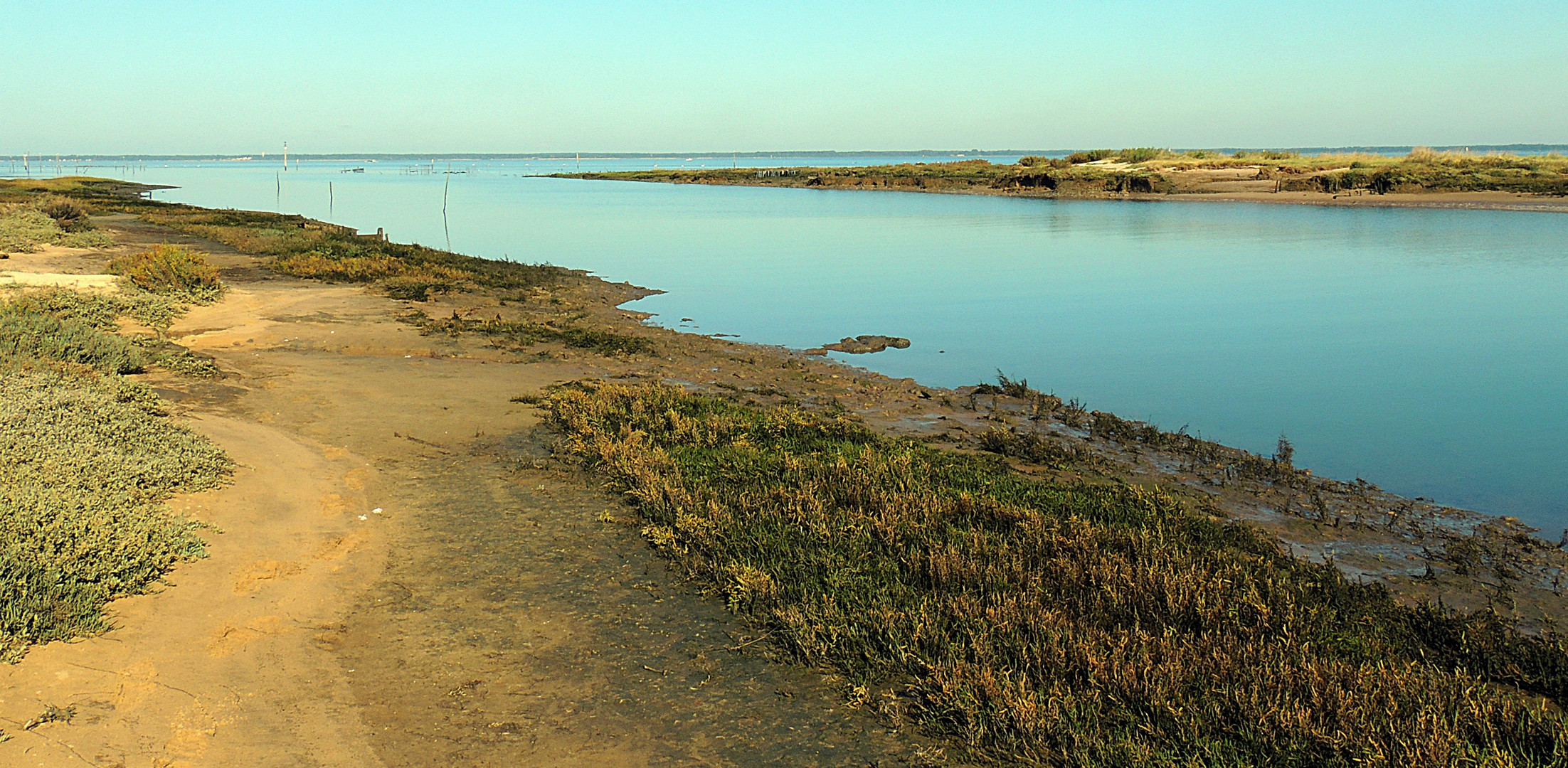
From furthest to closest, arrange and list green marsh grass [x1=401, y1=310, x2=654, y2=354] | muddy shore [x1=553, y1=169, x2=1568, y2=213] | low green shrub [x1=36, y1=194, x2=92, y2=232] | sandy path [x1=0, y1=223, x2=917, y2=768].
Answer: muddy shore [x1=553, y1=169, x2=1568, y2=213], low green shrub [x1=36, y1=194, x2=92, y2=232], green marsh grass [x1=401, y1=310, x2=654, y2=354], sandy path [x1=0, y1=223, x2=917, y2=768]

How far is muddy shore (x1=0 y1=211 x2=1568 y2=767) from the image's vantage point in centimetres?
516

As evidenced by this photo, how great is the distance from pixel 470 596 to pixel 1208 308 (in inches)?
873

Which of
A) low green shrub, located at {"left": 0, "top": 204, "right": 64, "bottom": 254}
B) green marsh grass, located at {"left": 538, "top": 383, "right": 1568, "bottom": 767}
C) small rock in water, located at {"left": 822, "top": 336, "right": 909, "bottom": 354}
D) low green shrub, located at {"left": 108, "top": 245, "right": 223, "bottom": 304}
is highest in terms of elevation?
low green shrub, located at {"left": 0, "top": 204, "right": 64, "bottom": 254}

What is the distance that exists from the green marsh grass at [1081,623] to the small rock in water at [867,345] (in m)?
9.64

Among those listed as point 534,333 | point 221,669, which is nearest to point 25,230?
point 534,333

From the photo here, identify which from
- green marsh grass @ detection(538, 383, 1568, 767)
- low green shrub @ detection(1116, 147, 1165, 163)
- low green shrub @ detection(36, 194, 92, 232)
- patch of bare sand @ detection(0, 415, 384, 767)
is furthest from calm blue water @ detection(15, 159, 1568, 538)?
low green shrub @ detection(1116, 147, 1165, 163)

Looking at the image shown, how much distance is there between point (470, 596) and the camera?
273 inches

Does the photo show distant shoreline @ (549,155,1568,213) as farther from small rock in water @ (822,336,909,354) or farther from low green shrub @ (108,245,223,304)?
low green shrub @ (108,245,223,304)

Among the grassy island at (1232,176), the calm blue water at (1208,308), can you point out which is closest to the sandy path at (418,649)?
the calm blue water at (1208,308)

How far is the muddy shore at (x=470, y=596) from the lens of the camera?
5160mm

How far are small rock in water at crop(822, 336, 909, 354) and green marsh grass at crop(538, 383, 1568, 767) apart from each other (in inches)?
379

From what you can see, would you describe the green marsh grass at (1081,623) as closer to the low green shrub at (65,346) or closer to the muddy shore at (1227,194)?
the low green shrub at (65,346)

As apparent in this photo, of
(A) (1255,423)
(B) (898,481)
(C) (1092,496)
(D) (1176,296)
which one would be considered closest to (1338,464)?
(A) (1255,423)

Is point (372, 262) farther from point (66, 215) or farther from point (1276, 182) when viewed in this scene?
point (1276, 182)
